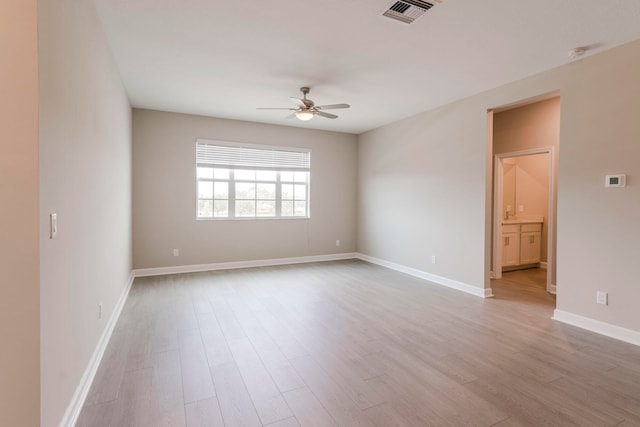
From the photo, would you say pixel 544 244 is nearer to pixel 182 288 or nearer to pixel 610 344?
pixel 610 344

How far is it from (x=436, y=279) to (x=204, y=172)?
449 centimetres

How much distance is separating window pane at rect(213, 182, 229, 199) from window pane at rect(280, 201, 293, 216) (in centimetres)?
115

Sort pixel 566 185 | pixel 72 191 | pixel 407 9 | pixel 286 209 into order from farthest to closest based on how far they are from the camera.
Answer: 1. pixel 286 209
2. pixel 566 185
3. pixel 407 9
4. pixel 72 191

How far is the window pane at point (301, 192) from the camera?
21.4ft

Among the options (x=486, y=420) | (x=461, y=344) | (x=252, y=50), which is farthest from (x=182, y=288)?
(x=486, y=420)

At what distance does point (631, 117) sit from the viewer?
113 inches

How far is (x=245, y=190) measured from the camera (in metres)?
6.02

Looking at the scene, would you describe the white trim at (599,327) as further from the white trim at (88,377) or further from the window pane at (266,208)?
the window pane at (266,208)

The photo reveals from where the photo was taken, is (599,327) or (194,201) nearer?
(599,327)

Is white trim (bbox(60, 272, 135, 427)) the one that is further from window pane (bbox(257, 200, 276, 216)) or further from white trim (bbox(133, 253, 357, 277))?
window pane (bbox(257, 200, 276, 216))

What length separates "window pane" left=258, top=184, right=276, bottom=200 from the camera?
616cm

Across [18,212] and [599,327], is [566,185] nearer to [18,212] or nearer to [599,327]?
[599,327]

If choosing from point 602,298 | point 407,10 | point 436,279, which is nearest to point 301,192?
point 436,279

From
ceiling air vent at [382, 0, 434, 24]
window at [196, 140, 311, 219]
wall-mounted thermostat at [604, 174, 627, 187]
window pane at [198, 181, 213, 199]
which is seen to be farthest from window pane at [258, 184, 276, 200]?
wall-mounted thermostat at [604, 174, 627, 187]
